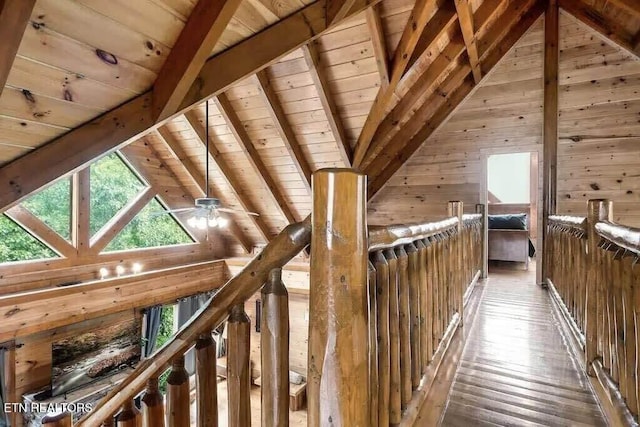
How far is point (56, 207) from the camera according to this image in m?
4.51

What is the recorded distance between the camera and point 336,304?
852 mm

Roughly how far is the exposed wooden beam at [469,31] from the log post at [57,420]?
373 centimetres

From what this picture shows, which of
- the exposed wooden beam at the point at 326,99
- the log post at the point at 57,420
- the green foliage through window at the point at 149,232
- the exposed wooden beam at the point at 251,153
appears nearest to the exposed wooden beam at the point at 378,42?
the exposed wooden beam at the point at 326,99

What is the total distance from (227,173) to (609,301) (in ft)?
15.9

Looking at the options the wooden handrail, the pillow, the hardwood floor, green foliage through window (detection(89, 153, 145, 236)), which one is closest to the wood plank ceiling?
green foliage through window (detection(89, 153, 145, 236))

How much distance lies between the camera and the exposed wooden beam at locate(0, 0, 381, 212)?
2.04 m

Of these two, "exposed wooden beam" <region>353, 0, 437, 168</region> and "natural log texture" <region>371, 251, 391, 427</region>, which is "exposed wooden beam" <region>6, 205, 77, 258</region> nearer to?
"exposed wooden beam" <region>353, 0, 437, 168</region>

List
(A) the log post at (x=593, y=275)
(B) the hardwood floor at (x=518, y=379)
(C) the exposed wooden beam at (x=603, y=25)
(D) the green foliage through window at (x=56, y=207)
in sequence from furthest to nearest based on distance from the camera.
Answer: (D) the green foliage through window at (x=56, y=207) → (C) the exposed wooden beam at (x=603, y=25) → (A) the log post at (x=593, y=275) → (B) the hardwood floor at (x=518, y=379)

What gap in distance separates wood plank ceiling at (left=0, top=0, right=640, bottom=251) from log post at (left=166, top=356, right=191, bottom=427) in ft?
4.56

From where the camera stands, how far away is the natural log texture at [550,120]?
4.54 meters

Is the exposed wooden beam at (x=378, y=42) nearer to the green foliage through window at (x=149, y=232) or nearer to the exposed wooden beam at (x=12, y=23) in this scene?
the exposed wooden beam at (x=12, y=23)

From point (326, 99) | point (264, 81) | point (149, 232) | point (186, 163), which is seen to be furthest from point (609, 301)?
point (149, 232)

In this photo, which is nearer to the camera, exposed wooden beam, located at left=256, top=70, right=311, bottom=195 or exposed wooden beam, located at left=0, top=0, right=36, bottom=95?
exposed wooden beam, located at left=0, top=0, right=36, bottom=95

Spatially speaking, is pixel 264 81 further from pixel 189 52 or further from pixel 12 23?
pixel 12 23
